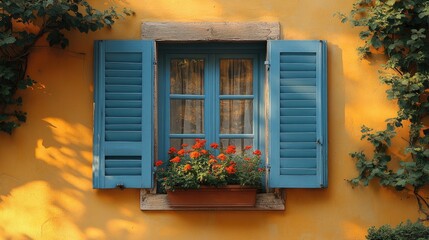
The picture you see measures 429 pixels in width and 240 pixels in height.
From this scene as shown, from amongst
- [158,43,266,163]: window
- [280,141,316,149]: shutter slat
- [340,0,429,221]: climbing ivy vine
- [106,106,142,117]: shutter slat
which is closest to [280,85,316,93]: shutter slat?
[158,43,266,163]: window

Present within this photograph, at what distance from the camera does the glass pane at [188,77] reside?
6836mm

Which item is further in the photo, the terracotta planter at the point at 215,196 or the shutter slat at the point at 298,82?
the shutter slat at the point at 298,82

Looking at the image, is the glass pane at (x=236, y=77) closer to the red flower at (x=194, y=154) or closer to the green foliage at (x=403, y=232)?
the red flower at (x=194, y=154)

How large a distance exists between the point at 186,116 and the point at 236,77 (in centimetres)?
57

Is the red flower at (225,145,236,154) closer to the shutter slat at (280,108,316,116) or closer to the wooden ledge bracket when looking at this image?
the shutter slat at (280,108,316,116)

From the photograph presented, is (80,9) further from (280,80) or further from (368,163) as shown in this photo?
(368,163)

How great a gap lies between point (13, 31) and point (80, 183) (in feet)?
4.70

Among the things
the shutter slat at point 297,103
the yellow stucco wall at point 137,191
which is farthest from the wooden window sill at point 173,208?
the shutter slat at point 297,103

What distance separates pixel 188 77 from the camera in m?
6.84

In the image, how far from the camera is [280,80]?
257 inches

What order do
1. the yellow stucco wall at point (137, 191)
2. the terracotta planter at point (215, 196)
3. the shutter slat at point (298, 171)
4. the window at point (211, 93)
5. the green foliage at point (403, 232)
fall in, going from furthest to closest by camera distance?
the window at point (211, 93), the yellow stucco wall at point (137, 191), the shutter slat at point (298, 171), the terracotta planter at point (215, 196), the green foliage at point (403, 232)

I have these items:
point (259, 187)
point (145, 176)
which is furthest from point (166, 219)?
point (259, 187)

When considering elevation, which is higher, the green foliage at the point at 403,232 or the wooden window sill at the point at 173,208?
the wooden window sill at the point at 173,208

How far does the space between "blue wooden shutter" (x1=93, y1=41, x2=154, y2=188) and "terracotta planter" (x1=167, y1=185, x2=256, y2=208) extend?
0.95 feet
